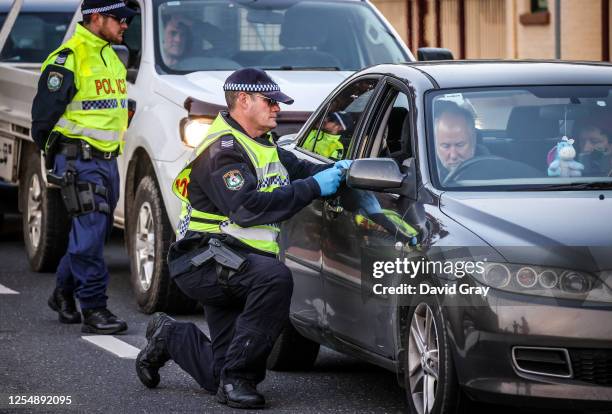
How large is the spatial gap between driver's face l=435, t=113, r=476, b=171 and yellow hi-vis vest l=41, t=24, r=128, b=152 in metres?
3.41

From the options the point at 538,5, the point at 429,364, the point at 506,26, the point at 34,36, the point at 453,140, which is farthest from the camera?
the point at 506,26

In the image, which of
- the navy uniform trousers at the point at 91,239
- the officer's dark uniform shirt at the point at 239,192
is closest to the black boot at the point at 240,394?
the officer's dark uniform shirt at the point at 239,192

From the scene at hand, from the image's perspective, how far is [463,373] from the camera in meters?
6.23

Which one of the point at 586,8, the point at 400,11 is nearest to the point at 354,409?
the point at 586,8

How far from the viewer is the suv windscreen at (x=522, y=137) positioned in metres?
6.95

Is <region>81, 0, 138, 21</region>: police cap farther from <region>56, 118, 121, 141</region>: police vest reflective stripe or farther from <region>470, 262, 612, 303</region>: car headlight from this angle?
<region>470, 262, 612, 303</region>: car headlight

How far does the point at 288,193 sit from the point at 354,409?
1.01 metres

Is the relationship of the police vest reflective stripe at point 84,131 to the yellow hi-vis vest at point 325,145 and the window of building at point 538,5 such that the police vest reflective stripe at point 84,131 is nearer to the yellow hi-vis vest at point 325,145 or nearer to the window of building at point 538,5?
the yellow hi-vis vest at point 325,145

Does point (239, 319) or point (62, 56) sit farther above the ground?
point (62, 56)

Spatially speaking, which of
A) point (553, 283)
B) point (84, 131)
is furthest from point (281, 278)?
point (84, 131)

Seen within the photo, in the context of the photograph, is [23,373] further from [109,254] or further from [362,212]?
[109,254]

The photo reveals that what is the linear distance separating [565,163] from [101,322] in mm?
3769

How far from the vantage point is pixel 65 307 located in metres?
10.4

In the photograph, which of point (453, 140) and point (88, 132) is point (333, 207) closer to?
point (453, 140)
